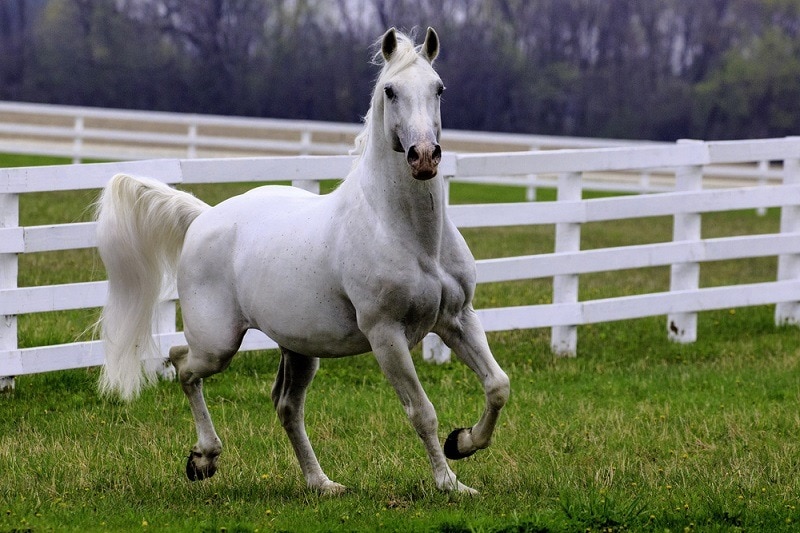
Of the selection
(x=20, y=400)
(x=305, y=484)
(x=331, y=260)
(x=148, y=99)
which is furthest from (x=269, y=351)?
(x=148, y=99)

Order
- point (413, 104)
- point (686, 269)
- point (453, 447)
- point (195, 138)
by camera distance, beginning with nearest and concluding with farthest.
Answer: point (413, 104), point (453, 447), point (686, 269), point (195, 138)

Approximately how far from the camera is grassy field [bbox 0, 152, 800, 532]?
5.18m

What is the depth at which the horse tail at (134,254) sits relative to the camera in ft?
20.6

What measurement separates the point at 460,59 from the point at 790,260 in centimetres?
2947

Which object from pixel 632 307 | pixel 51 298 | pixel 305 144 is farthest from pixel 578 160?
pixel 305 144

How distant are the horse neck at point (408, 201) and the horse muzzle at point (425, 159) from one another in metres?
0.44

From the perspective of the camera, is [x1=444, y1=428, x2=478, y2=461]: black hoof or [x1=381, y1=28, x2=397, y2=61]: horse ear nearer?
[x1=381, y1=28, x2=397, y2=61]: horse ear

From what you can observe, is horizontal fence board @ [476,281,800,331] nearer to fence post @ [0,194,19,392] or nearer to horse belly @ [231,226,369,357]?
fence post @ [0,194,19,392]

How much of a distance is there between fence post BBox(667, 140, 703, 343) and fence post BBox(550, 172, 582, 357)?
41.5 inches

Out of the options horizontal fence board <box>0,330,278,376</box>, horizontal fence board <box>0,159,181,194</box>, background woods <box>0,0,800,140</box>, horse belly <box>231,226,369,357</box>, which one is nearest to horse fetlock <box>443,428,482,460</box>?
horse belly <box>231,226,369,357</box>

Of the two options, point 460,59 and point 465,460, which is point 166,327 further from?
point 460,59

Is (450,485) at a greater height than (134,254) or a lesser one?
lesser

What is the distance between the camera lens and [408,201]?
17.0 feet

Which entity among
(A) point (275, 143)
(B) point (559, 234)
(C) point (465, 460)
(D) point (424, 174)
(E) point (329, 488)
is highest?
(D) point (424, 174)
